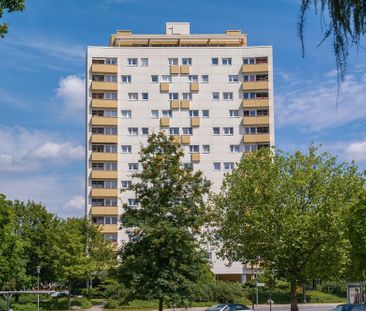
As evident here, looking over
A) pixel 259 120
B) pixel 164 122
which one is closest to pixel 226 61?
pixel 259 120

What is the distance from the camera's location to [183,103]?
9050cm

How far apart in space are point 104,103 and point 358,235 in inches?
2192

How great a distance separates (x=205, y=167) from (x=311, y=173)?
46619mm

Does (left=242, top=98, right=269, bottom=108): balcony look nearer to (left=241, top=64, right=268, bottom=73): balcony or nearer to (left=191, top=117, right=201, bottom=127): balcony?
(left=241, top=64, right=268, bottom=73): balcony

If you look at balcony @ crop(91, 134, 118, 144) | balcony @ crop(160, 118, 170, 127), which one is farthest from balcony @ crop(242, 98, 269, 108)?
balcony @ crop(91, 134, 118, 144)

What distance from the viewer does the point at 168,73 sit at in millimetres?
91438

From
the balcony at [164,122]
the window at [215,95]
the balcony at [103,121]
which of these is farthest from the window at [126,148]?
the window at [215,95]

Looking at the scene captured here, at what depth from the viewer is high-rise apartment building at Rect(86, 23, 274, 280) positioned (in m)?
89.3

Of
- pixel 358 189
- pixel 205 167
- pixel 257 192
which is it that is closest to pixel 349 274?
pixel 358 189

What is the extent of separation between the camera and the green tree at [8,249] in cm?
5224

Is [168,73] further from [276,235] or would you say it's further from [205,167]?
[276,235]

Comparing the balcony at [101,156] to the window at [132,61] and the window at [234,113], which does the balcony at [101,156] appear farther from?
the window at [234,113]

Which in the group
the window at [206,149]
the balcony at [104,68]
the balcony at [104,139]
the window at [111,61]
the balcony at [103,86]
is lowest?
the window at [206,149]

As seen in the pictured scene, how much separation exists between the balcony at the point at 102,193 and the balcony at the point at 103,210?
1610 millimetres
